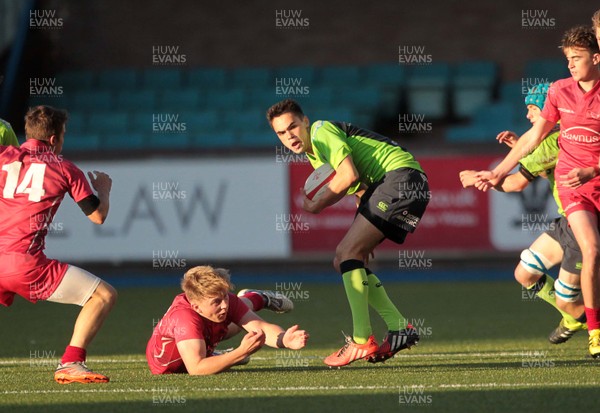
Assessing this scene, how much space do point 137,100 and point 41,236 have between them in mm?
12346

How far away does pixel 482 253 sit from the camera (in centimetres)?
1480

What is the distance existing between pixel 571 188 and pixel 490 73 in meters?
11.9

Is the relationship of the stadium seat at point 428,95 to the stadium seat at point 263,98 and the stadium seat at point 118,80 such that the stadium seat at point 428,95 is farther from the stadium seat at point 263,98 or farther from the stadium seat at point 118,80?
the stadium seat at point 118,80

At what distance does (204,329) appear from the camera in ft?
23.4

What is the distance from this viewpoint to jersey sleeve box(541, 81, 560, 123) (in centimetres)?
765

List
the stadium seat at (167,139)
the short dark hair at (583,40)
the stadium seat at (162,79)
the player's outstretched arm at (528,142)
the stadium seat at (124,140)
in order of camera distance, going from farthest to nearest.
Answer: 1. the stadium seat at (162,79)
2. the stadium seat at (124,140)
3. the stadium seat at (167,139)
4. the player's outstretched arm at (528,142)
5. the short dark hair at (583,40)

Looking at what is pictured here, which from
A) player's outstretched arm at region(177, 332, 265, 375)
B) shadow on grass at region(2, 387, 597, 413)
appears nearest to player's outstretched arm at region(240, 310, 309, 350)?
player's outstretched arm at region(177, 332, 265, 375)

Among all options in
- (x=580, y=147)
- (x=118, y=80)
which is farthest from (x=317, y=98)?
(x=580, y=147)

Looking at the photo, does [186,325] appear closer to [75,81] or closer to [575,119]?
[575,119]

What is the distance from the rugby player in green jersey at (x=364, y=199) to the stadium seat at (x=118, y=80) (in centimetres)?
1234

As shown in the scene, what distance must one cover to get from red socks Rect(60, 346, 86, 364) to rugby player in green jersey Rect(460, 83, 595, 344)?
2957 mm

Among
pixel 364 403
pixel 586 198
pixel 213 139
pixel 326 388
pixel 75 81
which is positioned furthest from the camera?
pixel 75 81

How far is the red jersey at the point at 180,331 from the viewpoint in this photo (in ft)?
23.1

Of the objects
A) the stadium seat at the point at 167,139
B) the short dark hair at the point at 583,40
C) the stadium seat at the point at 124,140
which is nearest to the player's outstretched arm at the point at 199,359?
the short dark hair at the point at 583,40
